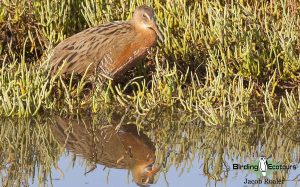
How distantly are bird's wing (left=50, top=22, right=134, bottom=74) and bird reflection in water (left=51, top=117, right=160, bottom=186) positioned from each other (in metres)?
0.90

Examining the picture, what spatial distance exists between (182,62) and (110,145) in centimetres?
227

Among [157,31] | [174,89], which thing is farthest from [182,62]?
[174,89]

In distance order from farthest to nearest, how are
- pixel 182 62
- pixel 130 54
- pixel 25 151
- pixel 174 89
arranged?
1. pixel 182 62
2. pixel 130 54
3. pixel 174 89
4. pixel 25 151

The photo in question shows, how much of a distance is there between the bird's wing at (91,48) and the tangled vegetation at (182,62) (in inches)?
6.6

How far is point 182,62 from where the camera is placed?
34.1 ft

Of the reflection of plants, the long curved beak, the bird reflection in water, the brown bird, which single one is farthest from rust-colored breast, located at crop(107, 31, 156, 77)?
the reflection of plants

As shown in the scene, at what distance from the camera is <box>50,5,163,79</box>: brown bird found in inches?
390

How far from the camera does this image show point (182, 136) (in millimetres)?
8664

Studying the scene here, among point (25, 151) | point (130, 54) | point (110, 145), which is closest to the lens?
point (25, 151)

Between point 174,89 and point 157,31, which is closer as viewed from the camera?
point 174,89

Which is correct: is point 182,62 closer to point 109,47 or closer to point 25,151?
point 109,47

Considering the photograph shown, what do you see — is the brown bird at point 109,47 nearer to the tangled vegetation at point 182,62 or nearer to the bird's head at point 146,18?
the bird's head at point 146,18

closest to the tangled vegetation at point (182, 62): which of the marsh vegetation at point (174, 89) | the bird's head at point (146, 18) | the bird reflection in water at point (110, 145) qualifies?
the marsh vegetation at point (174, 89)

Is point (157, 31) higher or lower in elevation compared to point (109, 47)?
higher
